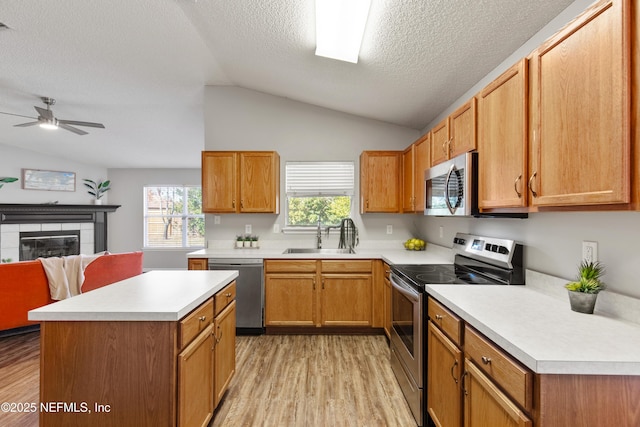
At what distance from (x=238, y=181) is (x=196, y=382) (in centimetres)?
233

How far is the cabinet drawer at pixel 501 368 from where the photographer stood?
3.07 ft

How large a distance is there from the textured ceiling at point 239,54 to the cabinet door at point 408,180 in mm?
488

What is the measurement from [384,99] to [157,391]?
9.96 ft

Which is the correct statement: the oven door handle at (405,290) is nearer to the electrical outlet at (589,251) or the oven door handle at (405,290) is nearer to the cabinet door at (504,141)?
the cabinet door at (504,141)

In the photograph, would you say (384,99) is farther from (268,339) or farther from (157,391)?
(157,391)

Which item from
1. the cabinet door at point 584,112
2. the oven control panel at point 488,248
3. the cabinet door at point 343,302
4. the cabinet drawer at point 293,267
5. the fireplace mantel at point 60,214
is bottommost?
the cabinet door at point 343,302

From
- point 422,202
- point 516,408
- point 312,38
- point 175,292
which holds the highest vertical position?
point 312,38

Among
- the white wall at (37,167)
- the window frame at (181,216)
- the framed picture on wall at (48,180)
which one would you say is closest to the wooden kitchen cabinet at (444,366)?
the window frame at (181,216)

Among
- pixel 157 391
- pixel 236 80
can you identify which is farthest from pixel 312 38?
pixel 157 391

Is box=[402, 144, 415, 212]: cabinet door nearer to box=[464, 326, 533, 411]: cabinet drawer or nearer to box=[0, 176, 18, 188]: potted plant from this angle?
box=[464, 326, 533, 411]: cabinet drawer

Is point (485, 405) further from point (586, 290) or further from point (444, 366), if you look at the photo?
point (586, 290)

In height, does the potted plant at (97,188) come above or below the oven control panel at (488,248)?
above

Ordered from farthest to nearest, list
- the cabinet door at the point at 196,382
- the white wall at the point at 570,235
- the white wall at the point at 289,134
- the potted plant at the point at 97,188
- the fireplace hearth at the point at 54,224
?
the potted plant at the point at 97,188 < the fireplace hearth at the point at 54,224 < the white wall at the point at 289,134 < the cabinet door at the point at 196,382 < the white wall at the point at 570,235

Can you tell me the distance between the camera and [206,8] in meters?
2.29
